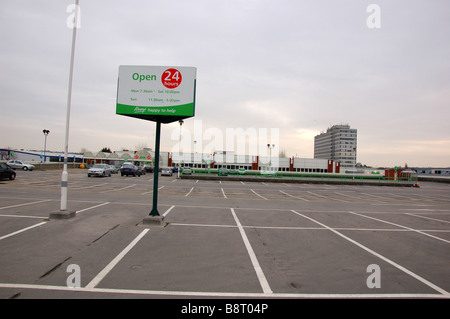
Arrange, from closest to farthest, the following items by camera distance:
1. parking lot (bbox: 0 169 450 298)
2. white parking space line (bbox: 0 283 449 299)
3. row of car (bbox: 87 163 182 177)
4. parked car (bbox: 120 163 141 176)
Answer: white parking space line (bbox: 0 283 449 299) < parking lot (bbox: 0 169 450 298) < row of car (bbox: 87 163 182 177) < parked car (bbox: 120 163 141 176)

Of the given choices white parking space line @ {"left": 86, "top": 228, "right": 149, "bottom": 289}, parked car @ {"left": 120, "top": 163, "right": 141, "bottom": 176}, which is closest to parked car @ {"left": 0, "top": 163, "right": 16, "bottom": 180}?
parked car @ {"left": 120, "top": 163, "right": 141, "bottom": 176}

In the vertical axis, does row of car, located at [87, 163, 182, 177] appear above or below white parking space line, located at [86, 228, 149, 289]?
above

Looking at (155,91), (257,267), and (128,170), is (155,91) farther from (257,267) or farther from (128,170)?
(128,170)

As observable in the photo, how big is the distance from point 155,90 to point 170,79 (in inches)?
24.5

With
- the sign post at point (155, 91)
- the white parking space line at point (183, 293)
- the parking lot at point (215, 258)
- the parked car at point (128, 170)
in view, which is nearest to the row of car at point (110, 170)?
the parked car at point (128, 170)

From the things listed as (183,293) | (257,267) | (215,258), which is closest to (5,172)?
(215,258)

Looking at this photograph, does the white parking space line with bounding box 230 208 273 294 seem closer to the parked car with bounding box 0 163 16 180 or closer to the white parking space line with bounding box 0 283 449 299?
the white parking space line with bounding box 0 283 449 299

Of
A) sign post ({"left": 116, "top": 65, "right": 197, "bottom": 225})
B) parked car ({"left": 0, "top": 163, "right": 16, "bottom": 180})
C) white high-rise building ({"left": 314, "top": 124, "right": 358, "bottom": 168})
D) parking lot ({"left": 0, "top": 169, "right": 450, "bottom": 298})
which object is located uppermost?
white high-rise building ({"left": 314, "top": 124, "right": 358, "bottom": 168})

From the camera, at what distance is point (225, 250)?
18.6 ft

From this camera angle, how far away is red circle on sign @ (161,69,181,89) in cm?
784

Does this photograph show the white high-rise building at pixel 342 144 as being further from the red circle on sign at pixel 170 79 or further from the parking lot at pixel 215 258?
the red circle on sign at pixel 170 79

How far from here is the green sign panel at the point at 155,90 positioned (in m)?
7.79
